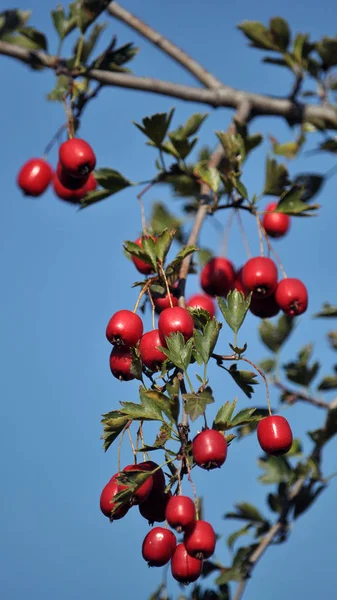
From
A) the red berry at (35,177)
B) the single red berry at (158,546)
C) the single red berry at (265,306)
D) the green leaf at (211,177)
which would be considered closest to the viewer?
the single red berry at (158,546)

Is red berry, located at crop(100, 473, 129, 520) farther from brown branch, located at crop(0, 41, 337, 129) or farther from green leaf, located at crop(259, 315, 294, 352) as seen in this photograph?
green leaf, located at crop(259, 315, 294, 352)

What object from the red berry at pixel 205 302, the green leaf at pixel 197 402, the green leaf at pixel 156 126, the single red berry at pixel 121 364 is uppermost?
the green leaf at pixel 156 126

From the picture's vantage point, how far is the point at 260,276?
2.60m

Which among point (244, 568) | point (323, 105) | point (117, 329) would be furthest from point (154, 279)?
point (323, 105)

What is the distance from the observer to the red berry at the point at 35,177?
3.57 meters

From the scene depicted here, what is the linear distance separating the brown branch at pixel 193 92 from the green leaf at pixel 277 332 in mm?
1056

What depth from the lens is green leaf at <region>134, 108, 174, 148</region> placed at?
268 cm

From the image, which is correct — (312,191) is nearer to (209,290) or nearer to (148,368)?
(209,290)

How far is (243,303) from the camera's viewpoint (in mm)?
2133

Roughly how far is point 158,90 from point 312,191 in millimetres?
736

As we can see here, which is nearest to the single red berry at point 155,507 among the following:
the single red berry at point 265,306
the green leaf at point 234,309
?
the green leaf at point 234,309

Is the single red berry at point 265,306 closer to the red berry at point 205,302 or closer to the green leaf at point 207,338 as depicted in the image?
the red berry at point 205,302

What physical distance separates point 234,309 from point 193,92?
126 cm

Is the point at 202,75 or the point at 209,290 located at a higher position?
the point at 202,75
